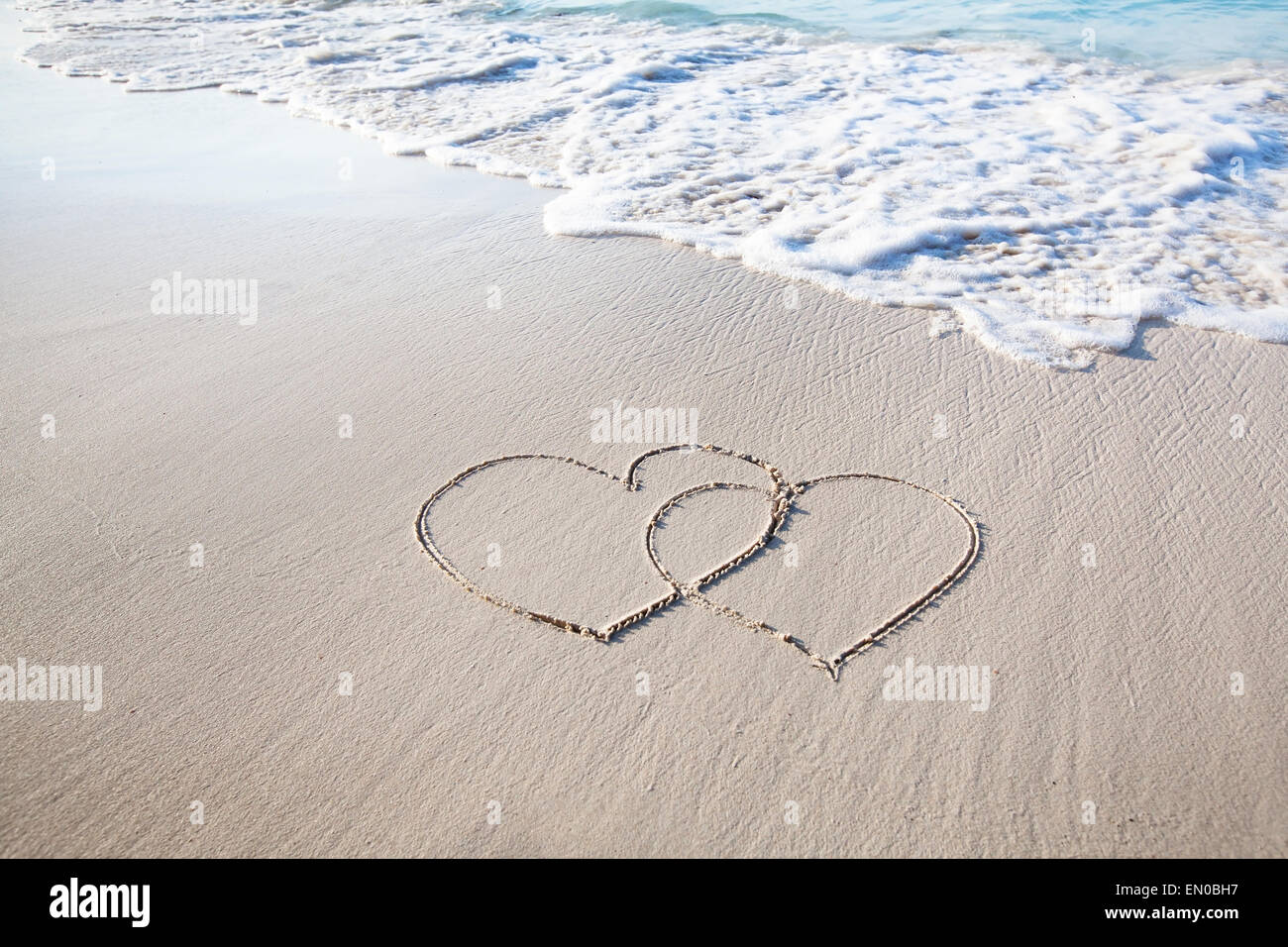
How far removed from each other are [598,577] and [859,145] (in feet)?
16.3

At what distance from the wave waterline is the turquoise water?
1.50 ft

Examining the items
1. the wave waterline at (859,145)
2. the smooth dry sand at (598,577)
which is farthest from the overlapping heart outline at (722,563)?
the wave waterline at (859,145)

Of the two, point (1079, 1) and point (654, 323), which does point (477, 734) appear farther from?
point (1079, 1)

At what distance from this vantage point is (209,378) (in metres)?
4.00

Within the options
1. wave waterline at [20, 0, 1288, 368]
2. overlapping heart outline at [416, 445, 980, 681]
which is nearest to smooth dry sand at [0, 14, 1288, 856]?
overlapping heart outline at [416, 445, 980, 681]

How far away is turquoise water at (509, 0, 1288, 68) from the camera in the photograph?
29.7 feet

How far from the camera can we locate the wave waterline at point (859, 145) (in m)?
4.69

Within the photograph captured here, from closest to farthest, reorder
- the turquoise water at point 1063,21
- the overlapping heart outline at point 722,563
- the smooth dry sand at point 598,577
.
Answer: the smooth dry sand at point 598,577, the overlapping heart outline at point 722,563, the turquoise water at point 1063,21

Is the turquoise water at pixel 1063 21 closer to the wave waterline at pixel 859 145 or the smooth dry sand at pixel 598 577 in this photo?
the wave waterline at pixel 859 145

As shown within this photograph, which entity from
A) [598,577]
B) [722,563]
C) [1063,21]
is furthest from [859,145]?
[1063,21]

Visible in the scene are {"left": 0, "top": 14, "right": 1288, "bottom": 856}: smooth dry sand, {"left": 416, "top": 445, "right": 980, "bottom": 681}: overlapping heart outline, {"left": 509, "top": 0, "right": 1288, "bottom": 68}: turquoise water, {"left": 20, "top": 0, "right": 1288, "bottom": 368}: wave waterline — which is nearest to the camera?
{"left": 0, "top": 14, "right": 1288, "bottom": 856}: smooth dry sand

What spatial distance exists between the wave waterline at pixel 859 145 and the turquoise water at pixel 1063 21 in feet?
1.50

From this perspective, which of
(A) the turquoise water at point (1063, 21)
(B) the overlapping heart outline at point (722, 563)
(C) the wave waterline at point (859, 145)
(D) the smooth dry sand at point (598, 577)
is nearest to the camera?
(D) the smooth dry sand at point (598, 577)

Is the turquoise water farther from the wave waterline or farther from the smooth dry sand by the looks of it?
the smooth dry sand
